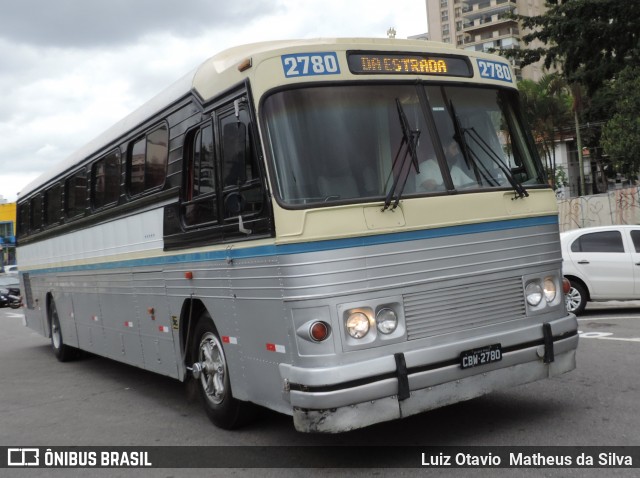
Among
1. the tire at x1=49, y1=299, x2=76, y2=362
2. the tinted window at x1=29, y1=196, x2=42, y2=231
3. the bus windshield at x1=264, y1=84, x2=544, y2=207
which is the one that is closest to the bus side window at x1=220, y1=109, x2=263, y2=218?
the bus windshield at x1=264, y1=84, x2=544, y2=207

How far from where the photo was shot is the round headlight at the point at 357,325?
5.36m

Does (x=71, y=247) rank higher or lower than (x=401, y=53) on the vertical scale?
lower

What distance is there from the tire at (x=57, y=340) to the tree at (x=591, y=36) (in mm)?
14924

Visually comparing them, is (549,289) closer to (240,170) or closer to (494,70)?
(494,70)

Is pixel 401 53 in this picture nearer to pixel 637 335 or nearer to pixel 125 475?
pixel 125 475

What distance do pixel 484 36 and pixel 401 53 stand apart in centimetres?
9877

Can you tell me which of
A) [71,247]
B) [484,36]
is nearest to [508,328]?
[71,247]

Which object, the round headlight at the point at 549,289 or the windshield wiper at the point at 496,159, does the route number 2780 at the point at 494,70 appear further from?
the round headlight at the point at 549,289

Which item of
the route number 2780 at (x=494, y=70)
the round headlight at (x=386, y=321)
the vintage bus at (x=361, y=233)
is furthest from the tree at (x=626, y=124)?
the round headlight at (x=386, y=321)

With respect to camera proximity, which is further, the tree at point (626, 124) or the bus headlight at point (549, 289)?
the tree at point (626, 124)

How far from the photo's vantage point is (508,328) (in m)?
5.98

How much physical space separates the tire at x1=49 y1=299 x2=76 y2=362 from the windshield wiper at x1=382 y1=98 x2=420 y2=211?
936cm

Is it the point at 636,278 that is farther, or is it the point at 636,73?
the point at 636,73

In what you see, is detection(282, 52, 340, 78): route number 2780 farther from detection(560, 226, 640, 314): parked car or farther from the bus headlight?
detection(560, 226, 640, 314): parked car
